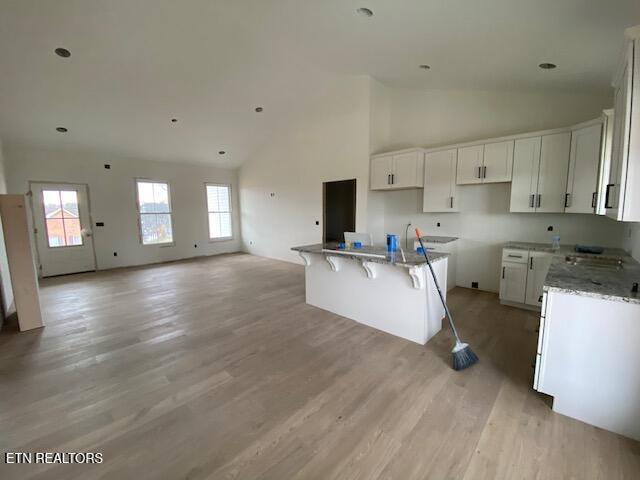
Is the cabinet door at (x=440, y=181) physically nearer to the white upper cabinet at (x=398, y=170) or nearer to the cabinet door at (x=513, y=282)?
the white upper cabinet at (x=398, y=170)

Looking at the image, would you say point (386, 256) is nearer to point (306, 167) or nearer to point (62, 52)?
point (306, 167)

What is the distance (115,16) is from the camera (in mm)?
3314

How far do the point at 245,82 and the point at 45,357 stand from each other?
15.7 feet

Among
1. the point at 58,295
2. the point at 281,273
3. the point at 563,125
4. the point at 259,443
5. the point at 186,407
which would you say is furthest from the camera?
the point at 281,273

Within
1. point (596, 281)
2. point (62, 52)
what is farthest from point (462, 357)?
point (62, 52)

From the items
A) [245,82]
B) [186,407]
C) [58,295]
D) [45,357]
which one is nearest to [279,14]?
[245,82]

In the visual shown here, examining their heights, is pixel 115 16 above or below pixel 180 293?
above

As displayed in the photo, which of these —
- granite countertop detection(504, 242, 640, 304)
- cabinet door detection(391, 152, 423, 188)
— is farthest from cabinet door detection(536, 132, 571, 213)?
cabinet door detection(391, 152, 423, 188)

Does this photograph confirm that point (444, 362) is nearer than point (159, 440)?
No

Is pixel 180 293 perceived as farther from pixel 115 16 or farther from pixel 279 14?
pixel 279 14

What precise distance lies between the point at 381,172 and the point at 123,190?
249 inches

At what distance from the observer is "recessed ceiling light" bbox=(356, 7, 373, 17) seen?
2802 millimetres

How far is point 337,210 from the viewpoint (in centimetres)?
644

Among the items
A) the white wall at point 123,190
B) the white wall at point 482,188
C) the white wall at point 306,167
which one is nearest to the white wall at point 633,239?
the white wall at point 482,188
